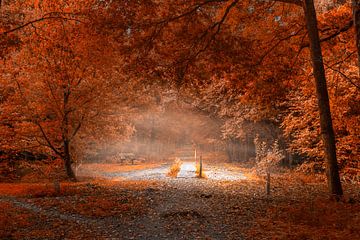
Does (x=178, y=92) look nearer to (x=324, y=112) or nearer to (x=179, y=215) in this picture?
(x=179, y=215)

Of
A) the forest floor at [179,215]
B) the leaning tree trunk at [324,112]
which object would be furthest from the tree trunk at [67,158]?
the leaning tree trunk at [324,112]

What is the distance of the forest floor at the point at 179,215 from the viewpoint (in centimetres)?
826

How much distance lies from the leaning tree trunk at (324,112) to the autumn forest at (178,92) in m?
0.04

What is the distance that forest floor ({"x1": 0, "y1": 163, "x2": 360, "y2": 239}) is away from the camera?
27.1 ft

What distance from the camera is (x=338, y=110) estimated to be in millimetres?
14320

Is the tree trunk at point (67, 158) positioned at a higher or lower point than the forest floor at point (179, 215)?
higher

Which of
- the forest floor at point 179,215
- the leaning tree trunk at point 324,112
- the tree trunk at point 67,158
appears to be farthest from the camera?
the tree trunk at point 67,158

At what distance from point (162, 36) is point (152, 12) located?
3.57 feet

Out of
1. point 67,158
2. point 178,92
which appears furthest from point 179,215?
point 67,158

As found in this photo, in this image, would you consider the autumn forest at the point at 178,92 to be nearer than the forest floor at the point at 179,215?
No

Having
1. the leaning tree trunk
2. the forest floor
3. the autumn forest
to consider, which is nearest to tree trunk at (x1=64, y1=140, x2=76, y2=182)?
the autumn forest

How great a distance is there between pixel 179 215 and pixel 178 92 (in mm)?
6136

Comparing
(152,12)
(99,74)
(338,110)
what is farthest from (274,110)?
(152,12)

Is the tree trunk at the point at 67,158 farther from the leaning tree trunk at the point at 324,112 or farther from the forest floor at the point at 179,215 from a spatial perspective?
the leaning tree trunk at the point at 324,112
